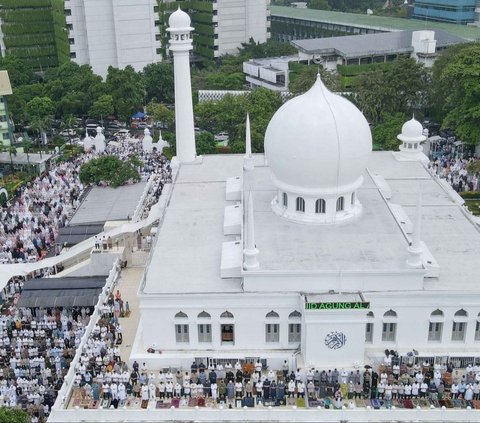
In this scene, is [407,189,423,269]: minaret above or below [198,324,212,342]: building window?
above

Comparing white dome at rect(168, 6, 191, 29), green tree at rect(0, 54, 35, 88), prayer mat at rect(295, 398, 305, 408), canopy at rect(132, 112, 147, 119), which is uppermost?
white dome at rect(168, 6, 191, 29)

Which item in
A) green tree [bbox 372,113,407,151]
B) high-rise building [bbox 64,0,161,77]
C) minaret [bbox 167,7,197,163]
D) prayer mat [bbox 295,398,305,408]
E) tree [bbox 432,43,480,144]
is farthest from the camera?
high-rise building [bbox 64,0,161,77]

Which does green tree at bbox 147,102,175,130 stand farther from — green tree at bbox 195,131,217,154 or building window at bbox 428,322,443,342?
building window at bbox 428,322,443,342

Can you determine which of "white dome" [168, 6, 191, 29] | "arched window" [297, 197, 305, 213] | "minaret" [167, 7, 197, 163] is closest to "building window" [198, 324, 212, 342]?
"arched window" [297, 197, 305, 213]

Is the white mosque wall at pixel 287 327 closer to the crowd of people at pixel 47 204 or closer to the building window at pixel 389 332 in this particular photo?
the building window at pixel 389 332

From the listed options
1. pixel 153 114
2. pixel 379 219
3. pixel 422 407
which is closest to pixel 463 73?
pixel 379 219

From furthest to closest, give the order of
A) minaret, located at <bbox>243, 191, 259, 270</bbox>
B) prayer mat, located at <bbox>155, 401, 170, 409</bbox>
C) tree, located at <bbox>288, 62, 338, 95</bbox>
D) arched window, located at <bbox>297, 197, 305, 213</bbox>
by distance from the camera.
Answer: tree, located at <bbox>288, 62, 338, 95</bbox> → arched window, located at <bbox>297, 197, 305, 213</bbox> → minaret, located at <bbox>243, 191, 259, 270</bbox> → prayer mat, located at <bbox>155, 401, 170, 409</bbox>

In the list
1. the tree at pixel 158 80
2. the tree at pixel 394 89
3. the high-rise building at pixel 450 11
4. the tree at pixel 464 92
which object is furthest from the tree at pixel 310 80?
the high-rise building at pixel 450 11

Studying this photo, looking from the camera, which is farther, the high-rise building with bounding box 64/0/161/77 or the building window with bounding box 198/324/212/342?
the high-rise building with bounding box 64/0/161/77

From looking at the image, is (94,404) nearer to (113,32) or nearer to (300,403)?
(300,403)
